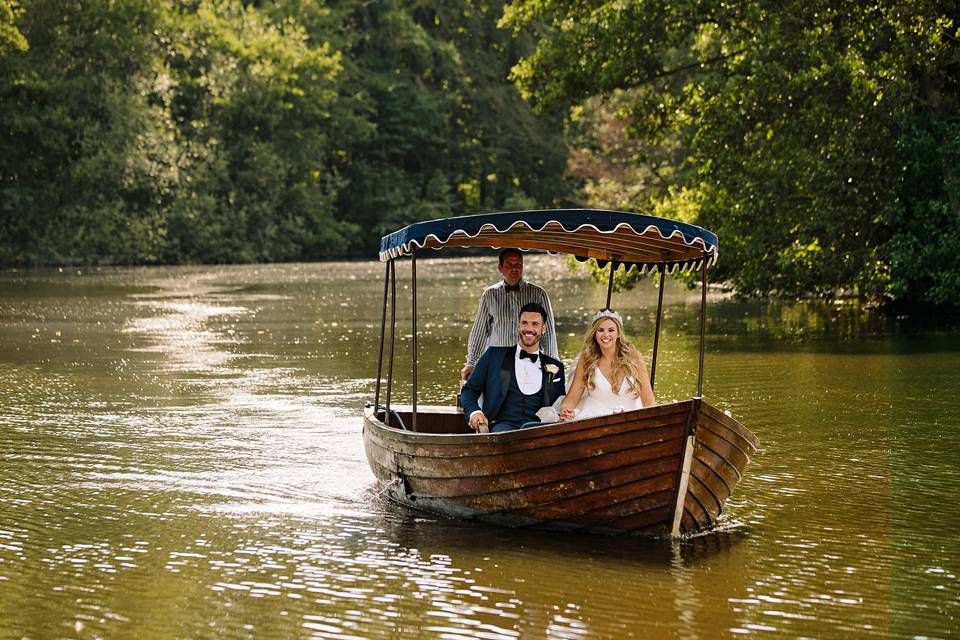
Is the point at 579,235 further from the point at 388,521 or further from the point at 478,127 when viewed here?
the point at 478,127

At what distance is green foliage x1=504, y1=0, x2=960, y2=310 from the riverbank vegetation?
4cm

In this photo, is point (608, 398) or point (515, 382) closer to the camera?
point (608, 398)

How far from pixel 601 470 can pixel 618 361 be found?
89 cm

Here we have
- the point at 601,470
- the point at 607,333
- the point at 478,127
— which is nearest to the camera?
the point at 601,470

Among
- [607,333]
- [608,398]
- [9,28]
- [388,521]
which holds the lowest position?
[388,521]

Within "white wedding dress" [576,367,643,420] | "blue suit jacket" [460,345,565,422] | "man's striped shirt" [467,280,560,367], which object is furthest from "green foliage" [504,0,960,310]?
"white wedding dress" [576,367,643,420]

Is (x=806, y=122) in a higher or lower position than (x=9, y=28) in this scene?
lower

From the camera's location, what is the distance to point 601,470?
343 inches

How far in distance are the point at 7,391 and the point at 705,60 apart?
1442cm

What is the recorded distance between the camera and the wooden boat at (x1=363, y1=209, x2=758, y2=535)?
8.59 m

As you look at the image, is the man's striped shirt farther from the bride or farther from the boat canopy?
the bride

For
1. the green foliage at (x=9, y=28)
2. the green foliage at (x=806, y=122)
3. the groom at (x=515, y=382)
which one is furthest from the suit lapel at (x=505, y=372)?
Result: the green foliage at (x=9, y=28)

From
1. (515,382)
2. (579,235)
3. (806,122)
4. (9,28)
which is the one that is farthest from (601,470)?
(9,28)

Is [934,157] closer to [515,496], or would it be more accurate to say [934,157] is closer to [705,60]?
[705,60]
